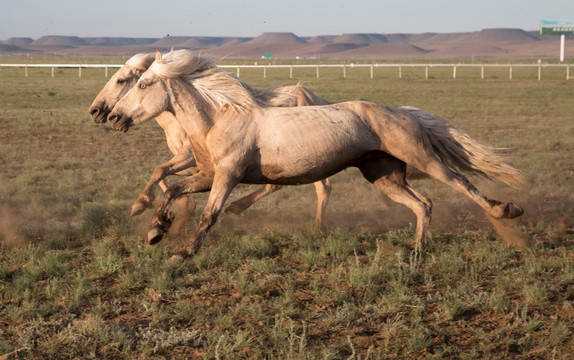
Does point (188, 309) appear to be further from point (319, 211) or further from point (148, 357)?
point (319, 211)

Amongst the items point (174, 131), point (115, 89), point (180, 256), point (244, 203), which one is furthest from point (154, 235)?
point (115, 89)

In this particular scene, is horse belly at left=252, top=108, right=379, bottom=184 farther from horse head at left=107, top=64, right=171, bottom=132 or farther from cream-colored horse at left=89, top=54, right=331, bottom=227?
horse head at left=107, top=64, right=171, bottom=132

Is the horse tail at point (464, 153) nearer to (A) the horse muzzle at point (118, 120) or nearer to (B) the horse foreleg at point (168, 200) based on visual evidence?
(B) the horse foreleg at point (168, 200)

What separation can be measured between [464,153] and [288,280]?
2488 mm

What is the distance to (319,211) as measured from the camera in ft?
26.2

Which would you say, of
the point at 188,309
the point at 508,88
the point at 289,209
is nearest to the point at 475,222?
the point at 289,209

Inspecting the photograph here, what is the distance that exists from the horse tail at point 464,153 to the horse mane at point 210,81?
1.62m

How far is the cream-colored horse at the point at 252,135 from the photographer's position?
6.12m

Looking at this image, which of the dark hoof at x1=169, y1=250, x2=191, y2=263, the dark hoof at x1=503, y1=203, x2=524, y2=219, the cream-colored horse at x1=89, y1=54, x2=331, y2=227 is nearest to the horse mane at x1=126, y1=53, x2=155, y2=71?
the cream-colored horse at x1=89, y1=54, x2=331, y2=227

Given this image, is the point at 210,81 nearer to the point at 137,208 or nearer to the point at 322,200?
the point at 137,208

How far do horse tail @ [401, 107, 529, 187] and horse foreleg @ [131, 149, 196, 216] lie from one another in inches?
92.5

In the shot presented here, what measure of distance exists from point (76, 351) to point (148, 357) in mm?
450

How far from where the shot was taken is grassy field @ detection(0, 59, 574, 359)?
432cm

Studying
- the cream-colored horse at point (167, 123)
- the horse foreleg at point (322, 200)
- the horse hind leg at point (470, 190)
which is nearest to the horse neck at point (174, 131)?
the cream-colored horse at point (167, 123)
